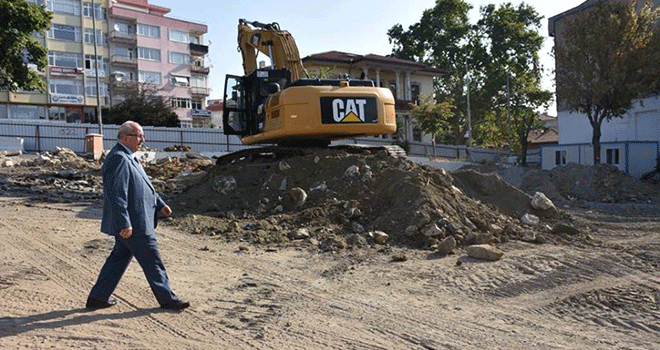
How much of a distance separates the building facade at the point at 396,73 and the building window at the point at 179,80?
20329mm

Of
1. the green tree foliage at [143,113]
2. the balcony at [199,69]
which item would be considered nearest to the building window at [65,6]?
the balcony at [199,69]

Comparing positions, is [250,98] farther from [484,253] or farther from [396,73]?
[396,73]

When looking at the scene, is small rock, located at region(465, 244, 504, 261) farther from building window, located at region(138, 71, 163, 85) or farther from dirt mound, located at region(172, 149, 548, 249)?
building window, located at region(138, 71, 163, 85)

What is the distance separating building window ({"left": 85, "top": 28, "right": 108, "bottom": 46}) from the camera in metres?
53.1

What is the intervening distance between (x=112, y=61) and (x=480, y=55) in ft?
109

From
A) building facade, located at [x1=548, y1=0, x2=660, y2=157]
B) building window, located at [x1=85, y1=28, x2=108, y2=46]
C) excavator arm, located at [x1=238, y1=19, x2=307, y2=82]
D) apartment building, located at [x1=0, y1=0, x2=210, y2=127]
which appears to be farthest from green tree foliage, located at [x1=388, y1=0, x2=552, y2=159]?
excavator arm, located at [x1=238, y1=19, x2=307, y2=82]

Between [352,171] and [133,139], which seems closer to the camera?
[133,139]

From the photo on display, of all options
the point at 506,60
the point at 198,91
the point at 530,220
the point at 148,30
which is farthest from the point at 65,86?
the point at 530,220

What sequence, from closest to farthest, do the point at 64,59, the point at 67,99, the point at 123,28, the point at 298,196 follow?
the point at 298,196, the point at 67,99, the point at 64,59, the point at 123,28

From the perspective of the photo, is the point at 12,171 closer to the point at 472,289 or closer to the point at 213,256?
the point at 213,256

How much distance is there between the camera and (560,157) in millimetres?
26672

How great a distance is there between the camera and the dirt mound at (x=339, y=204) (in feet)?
28.9

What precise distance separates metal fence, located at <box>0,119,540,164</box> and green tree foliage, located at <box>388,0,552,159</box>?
32.7 ft

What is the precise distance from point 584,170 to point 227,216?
45.4ft
